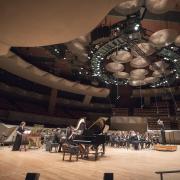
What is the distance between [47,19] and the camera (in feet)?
11.5

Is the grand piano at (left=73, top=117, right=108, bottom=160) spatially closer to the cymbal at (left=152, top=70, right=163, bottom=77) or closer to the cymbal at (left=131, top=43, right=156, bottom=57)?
the cymbal at (left=131, top=43, right=156, bottom=57)

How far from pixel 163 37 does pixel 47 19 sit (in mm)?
9249

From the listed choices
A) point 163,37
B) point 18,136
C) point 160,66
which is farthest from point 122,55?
point 18,136

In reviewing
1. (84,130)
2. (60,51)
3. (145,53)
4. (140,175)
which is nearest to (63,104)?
(60,51)

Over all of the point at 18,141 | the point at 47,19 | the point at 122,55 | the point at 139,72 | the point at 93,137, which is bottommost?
the point at 18,141

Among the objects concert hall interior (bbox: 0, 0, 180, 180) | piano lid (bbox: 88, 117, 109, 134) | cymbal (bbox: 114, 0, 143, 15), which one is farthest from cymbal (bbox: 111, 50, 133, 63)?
piano lid (bbox: 88, 117, 109, 134)

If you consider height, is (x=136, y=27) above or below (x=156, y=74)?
below

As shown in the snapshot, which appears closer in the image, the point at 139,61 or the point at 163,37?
the point at 163,37

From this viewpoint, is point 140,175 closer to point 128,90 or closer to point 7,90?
point 7,90

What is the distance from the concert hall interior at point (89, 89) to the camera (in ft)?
12.0

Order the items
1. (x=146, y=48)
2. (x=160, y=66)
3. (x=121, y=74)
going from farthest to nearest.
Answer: (x=121, y=74), (x=160, y=66), (x=146, y=48)

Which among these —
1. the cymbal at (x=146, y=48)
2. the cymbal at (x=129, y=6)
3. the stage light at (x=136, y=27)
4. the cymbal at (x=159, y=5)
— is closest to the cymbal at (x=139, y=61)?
the cymbal at (x=146, y=48)

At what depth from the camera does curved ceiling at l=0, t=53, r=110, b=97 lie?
55.5 feet

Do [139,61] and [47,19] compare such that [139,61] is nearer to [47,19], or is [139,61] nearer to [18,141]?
[18,141]
